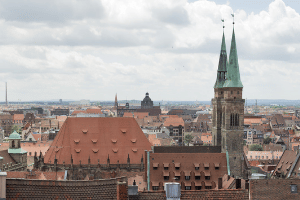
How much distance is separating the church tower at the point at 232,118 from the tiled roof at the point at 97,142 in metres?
14.8

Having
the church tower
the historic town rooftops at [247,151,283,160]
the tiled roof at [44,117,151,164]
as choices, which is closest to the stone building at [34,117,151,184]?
the tiled roof at [44,117,151,164]

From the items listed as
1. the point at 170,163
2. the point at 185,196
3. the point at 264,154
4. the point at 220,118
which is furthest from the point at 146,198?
the point at 264,154

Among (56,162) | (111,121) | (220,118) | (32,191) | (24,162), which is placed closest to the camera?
(32,191)

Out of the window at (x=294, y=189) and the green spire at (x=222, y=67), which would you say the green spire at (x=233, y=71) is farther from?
the window at (x=294, y=189)

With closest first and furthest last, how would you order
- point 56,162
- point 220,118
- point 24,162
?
point 56,162
point 220,118
point 24,162

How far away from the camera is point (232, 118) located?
8681cm

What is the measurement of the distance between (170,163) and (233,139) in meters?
16.8

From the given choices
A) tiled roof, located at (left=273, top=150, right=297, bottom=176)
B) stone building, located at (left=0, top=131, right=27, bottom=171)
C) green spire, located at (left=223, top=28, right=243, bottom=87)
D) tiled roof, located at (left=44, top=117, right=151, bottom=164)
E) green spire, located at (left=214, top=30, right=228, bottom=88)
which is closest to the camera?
tiled roof, located at (left=44, top=117, right=151, bottom=164)

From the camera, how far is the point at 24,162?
99938 millimetres

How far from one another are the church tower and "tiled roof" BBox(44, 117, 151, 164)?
48.7 ft

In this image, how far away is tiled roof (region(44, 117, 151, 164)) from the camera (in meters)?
83.8

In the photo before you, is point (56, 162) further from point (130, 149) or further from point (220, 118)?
point (220, 118)

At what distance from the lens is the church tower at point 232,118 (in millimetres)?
83500

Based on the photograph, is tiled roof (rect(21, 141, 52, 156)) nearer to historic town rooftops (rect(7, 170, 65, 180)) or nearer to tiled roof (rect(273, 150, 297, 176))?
historic town rooftops (rect(7, 170, 65, 180))
